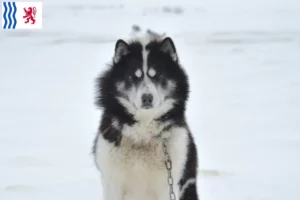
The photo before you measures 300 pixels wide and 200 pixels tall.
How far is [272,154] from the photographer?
685 cm

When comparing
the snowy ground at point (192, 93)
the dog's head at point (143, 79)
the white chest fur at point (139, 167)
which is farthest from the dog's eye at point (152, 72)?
the snowy ground at point (192, 93)

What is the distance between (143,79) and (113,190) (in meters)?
0.70

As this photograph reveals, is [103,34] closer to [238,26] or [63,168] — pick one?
[238,26]

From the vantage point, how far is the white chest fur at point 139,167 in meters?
3.97

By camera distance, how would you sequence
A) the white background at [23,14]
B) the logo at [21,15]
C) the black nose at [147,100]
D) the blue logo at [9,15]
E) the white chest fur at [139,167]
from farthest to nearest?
the white background at [23,14] → the logo at [21,15] → the blue logo at [9,15] → the white chest fur at [139,167] → the black nose at [147,100]

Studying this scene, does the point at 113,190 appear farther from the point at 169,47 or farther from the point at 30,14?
the point at 30,14

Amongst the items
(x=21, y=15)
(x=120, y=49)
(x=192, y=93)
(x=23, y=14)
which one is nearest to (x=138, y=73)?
(x=120, y=49)

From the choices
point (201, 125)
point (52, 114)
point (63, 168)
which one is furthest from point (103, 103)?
point (52, 114)

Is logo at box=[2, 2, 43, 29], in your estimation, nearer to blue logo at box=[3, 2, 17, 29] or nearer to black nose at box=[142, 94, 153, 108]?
blue logo at box=[3, 2, 17, 29]

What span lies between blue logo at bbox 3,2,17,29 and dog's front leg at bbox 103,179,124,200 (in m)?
11.1

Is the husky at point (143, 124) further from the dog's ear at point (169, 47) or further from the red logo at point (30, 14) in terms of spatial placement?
the red logo at point (30, 14)

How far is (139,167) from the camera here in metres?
3.95

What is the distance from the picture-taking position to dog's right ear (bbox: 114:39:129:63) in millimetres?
4089

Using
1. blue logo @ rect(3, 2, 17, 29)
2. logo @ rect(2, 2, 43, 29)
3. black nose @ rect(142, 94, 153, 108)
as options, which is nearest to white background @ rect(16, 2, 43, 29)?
logo @ rect(2, 2, 43, 29)
